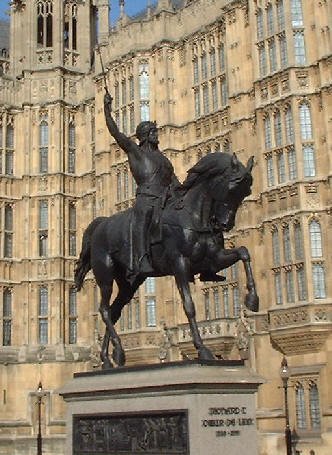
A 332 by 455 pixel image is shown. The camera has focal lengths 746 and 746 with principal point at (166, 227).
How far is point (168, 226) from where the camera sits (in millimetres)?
11336

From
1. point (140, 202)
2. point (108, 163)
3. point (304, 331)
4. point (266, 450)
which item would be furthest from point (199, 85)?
point (140, 202)

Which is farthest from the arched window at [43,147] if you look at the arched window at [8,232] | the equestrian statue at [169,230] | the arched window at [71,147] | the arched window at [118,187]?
the equestrian statue at [169,230]

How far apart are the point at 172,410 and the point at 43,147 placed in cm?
3346

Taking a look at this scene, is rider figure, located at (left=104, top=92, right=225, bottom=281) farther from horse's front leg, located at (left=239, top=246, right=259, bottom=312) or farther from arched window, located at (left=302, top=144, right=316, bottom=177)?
arched window, located at (left=302, top=144, right=316, bottom=177)

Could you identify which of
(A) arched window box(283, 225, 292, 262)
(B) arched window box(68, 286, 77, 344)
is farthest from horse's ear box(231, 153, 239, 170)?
(B) arched window box(68, 286, 77, 344)

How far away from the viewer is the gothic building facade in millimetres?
27156

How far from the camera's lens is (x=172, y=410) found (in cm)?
975

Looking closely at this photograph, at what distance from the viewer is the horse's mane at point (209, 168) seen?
438 inches

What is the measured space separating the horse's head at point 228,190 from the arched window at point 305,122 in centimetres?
1741

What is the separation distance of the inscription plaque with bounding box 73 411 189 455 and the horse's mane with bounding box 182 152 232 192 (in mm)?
3552

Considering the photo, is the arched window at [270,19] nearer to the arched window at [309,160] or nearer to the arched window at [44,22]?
the arched window at [309,160]

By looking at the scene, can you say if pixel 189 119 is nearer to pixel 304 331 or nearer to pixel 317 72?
pixel 317 72

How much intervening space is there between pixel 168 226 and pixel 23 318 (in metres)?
29.5

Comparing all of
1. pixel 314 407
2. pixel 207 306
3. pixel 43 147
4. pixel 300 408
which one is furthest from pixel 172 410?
pixel 43 147
